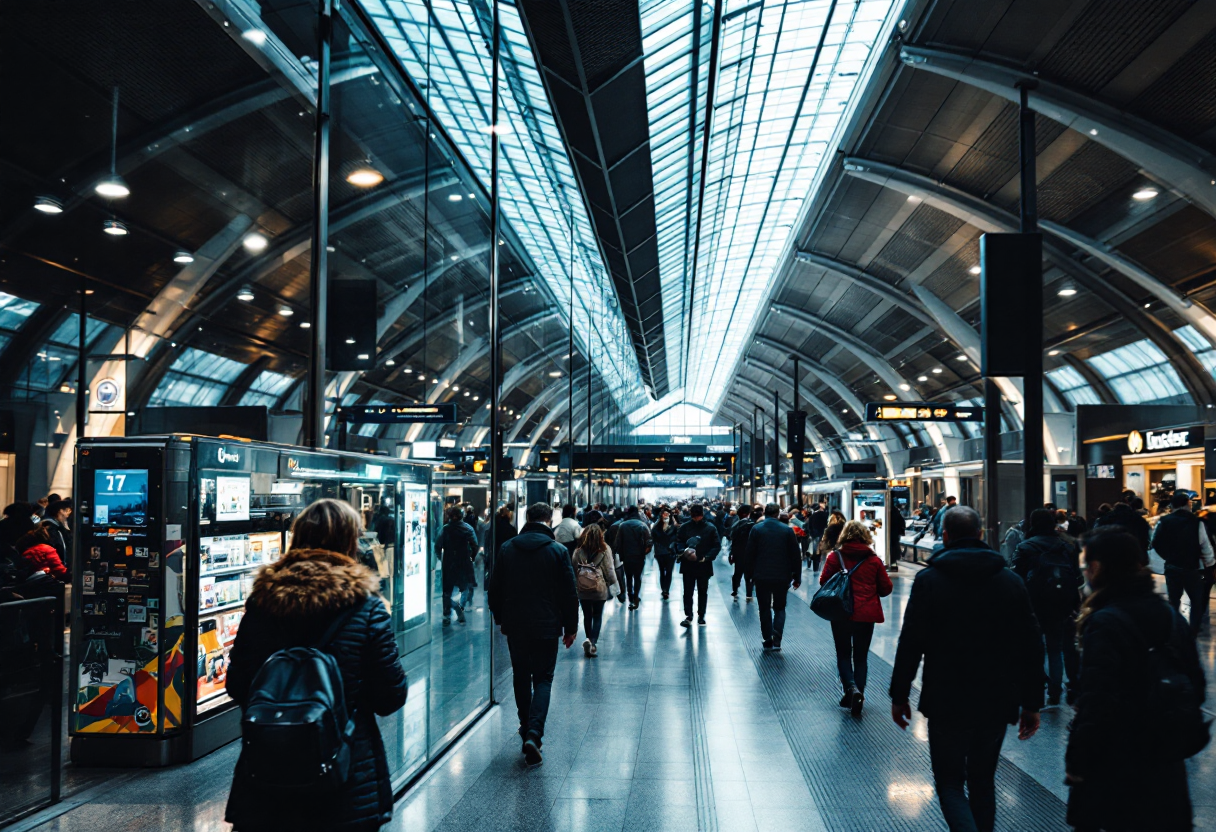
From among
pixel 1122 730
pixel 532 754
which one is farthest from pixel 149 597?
pixel 1122 730

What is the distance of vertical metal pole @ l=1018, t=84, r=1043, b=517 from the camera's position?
8469mm

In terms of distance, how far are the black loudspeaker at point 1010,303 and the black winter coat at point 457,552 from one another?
6.06 metres

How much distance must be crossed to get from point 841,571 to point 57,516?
7.79 metres

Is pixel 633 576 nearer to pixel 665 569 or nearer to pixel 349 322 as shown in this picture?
pixel 665 569

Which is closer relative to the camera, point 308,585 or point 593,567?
point 308,585

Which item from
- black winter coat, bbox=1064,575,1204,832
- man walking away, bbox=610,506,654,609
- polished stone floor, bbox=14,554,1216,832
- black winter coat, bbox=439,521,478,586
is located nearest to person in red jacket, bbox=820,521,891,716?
polished stone floor, bbox=14,554,1216,832

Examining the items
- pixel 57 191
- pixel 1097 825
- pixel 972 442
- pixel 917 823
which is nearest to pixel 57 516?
pixel 57 191

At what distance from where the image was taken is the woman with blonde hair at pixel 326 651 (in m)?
3.01

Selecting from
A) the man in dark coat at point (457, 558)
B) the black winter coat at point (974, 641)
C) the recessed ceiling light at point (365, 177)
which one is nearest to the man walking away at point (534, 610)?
the man in dark coat at point (457, 558)

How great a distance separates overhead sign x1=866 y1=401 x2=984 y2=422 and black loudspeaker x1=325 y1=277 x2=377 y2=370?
16490mm

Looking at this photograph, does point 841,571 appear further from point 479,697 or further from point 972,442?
point 972,442

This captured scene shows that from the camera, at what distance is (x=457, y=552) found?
12180 millimetres

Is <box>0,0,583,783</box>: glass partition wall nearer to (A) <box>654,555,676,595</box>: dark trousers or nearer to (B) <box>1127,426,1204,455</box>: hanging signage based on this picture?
(A) <box>654,555,676,595</box>: dark trousers

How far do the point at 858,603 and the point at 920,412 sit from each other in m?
19.3
